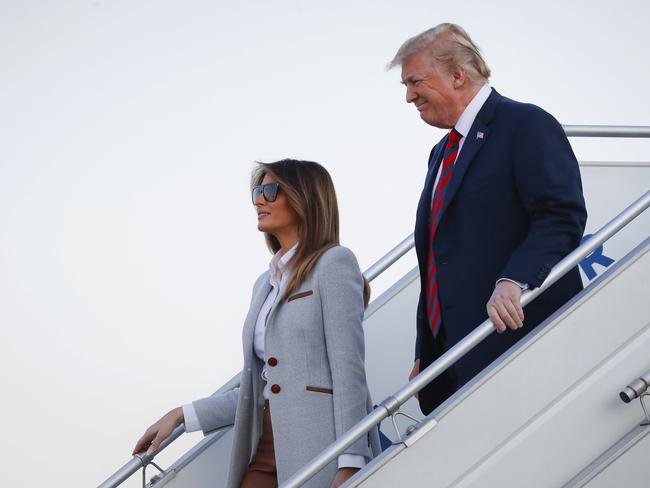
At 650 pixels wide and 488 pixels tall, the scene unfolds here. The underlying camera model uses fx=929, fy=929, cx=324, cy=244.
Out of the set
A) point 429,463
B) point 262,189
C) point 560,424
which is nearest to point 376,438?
point 429,463

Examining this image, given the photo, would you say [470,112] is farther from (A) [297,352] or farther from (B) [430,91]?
(A) [297,352]

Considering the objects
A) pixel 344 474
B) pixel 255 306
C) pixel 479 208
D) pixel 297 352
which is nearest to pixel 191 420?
pixel 255 306

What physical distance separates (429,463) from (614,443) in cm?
48

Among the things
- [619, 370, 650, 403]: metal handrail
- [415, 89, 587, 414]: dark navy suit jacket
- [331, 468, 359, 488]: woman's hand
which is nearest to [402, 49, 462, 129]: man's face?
[415, 89, 587, 414]: dark navy suit jacket

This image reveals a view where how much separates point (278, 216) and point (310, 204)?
0.37ft

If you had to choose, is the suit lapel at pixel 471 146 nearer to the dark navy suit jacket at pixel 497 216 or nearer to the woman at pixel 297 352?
the dark navy suit jacket at pixel 497 216

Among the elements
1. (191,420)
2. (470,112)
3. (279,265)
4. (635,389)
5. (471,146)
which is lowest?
(635,389)

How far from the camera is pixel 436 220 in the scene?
2.86 meters

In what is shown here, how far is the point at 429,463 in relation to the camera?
241 centimetres

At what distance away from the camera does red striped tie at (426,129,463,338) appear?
114 inches

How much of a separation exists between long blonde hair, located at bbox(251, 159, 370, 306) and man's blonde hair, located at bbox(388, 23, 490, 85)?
19.1 inches

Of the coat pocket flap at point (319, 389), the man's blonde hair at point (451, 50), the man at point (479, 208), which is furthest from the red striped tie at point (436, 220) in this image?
the coat pocket flap at point (319, 389)

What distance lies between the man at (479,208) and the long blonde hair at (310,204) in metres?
0.29

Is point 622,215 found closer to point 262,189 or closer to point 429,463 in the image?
point 429,463
